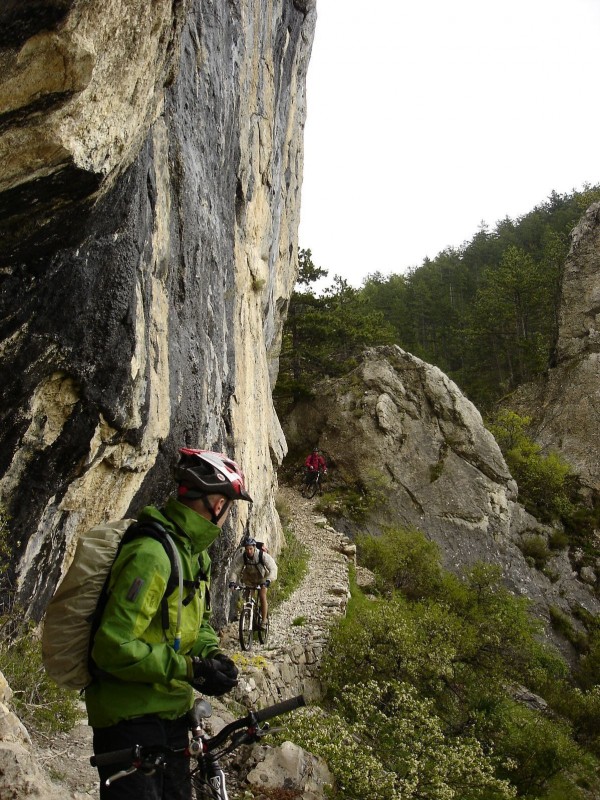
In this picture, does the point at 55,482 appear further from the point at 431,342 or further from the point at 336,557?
the point at 431,342

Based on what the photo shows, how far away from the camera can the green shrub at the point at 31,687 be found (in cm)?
557

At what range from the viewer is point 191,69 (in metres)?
9.80

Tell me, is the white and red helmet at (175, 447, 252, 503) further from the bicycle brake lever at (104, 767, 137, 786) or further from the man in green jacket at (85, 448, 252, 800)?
the bicycle brake lever at (104, 767, 137, 786)

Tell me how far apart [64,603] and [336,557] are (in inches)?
722

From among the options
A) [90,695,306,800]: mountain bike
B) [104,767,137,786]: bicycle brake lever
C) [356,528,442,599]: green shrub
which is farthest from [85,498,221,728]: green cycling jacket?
[356,528,442,599]: green shrub

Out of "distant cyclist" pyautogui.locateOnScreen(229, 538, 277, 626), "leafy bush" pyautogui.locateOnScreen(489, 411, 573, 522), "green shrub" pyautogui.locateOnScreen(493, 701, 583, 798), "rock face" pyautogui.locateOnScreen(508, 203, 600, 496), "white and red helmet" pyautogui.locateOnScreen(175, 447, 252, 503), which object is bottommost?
"green shrub" pyautogui.locateOnScreen(493, 701, 583, 798)

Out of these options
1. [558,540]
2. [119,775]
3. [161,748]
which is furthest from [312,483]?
[119,775]

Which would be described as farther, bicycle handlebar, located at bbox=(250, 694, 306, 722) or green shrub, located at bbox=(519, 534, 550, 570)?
green shrub, located at bbox=(519, 534, 550, 570)

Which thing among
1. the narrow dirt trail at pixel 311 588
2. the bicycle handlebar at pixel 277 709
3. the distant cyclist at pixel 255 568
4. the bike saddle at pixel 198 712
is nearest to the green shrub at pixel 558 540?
the narrow dirt trail at pixel 311 588

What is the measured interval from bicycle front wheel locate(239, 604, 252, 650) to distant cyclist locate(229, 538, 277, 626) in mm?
353

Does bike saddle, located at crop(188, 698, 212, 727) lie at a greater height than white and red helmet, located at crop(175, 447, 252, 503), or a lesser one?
lesser

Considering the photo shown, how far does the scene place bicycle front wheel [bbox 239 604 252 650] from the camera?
11266mm

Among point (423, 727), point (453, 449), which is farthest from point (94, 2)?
point (453, 449)

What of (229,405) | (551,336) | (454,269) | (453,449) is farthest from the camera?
(454,269)
